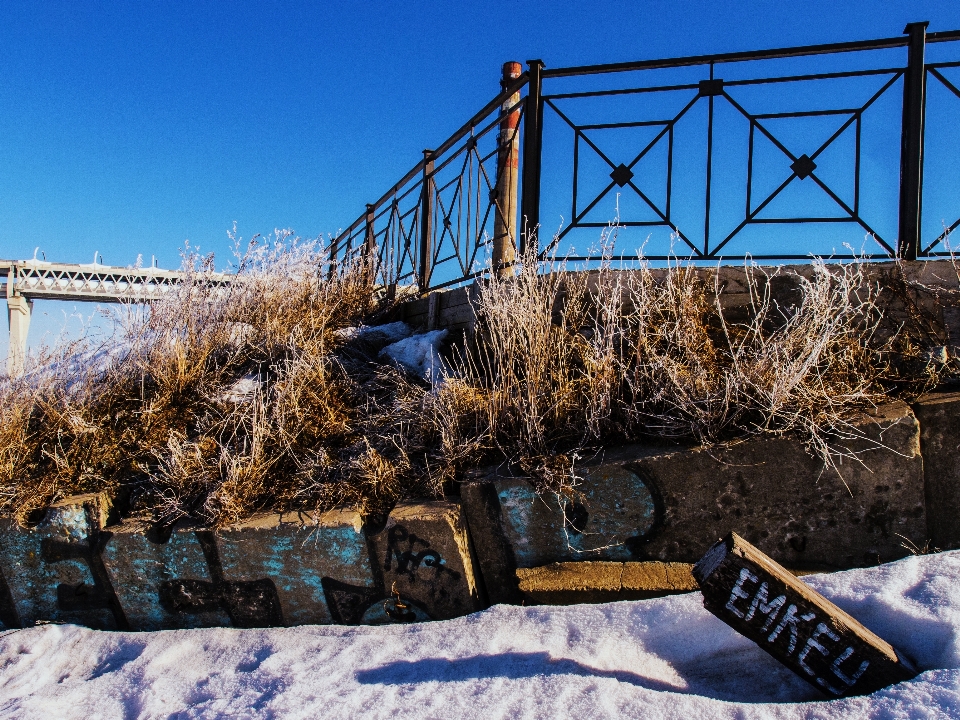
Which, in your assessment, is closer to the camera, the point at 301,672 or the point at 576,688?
the point at 576,688

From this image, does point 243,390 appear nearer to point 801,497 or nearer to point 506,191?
point 506,191

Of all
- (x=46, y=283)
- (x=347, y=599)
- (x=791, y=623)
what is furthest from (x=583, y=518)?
(x=46, y=283)

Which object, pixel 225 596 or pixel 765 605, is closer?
pixel 765 605

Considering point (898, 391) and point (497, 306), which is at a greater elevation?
point (497, 306)

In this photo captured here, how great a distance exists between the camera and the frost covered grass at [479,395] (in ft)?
11.1

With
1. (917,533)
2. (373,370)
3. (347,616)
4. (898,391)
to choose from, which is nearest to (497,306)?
(373,370)

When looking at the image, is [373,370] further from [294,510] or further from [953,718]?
[953,718]

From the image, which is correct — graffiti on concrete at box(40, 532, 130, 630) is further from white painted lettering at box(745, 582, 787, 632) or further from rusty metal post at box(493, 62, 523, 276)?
white painted lettering at box(745, 582, 787, 632)

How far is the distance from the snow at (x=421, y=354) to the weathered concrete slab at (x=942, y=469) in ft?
8.09

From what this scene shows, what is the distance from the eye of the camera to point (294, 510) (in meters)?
3.55

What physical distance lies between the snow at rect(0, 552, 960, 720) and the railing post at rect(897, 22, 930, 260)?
2.28 metres

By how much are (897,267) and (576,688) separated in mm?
2795

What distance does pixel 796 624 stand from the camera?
238 cm

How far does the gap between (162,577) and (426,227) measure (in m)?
3.88
